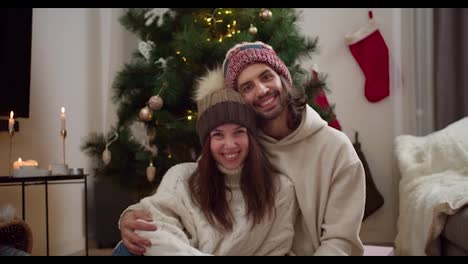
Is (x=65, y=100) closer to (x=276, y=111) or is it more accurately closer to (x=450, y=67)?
(x=276, y=111)

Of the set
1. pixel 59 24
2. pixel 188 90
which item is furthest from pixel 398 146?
pixel 59 24

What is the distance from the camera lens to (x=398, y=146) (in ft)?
6.66

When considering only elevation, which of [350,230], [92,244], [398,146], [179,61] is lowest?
[92,244]

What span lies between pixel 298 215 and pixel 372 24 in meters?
1.74

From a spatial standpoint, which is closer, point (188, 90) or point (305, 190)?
point (305, 190)

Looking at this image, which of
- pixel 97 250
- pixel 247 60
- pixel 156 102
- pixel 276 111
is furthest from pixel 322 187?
pixel 97 250

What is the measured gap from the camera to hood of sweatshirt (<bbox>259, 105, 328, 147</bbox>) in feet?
3.16

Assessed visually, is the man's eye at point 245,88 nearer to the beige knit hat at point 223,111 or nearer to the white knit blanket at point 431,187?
the beige knit hat at point 223,111

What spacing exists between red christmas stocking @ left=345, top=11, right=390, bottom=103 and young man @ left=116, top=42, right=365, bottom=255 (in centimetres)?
152

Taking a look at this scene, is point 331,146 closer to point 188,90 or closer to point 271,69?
point 271,69

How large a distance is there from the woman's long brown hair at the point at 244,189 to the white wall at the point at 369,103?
5.23ft

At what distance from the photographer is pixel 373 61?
2.43 m

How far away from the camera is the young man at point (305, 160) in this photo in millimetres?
918

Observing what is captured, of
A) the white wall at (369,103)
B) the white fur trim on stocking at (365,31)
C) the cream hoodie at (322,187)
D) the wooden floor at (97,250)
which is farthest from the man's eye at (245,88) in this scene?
the white fur trim on stocking at (365,31)
